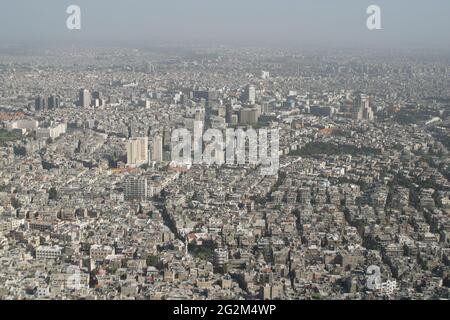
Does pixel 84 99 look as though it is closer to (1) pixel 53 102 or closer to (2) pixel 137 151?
(1) pixel 53 102

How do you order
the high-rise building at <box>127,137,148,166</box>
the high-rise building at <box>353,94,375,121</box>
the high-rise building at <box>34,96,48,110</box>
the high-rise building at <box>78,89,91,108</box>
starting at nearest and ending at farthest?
1. the high-rise building at <box>127,137,148,166</box>
2. the high-rise building at <box>353,94,375,121</box>
3. the high-rise building at <box>34,96,48,110</box>
4. the high-rise building at <box>78,89,91,108</box>

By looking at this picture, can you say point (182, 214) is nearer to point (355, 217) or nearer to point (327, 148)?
point (355, 217)

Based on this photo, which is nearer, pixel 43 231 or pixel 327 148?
pixel 43 231

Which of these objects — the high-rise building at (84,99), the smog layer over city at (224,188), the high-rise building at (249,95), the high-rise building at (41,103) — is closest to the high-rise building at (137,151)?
the smog layer over city at (224,188)

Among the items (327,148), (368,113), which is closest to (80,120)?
(327,148)

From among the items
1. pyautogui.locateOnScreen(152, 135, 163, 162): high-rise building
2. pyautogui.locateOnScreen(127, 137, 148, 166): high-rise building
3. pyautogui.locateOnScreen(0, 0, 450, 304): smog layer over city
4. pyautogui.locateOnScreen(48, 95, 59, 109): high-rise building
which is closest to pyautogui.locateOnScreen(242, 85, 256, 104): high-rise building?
pyautogui.locateOnScreen(0, 0, 450, 304): smog layer over city

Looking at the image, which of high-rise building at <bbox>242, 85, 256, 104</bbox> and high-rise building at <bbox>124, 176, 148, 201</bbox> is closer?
high-rise building at <bbox>124, 176, 148, 201</bbox>

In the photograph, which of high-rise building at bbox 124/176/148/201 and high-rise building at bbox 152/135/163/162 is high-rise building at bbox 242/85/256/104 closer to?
high-rise building at bbox 152/135/163/162
